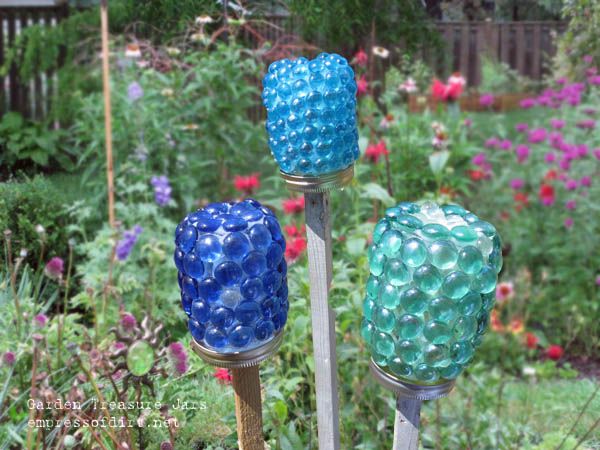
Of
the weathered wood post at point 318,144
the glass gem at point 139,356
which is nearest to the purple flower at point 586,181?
the weathered wood post at point 318,144

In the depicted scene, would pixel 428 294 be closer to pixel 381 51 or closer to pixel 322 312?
pixel 322 312

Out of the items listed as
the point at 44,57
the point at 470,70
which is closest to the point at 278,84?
the point at 470,70

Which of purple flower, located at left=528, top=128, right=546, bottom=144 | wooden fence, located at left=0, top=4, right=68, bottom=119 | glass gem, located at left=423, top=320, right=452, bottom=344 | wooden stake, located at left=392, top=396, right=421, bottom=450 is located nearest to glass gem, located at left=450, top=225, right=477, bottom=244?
glass gem, located at left=423, top=320, right=452, bottom=344

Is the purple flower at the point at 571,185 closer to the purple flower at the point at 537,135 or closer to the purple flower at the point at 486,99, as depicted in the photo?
the purple flower at the point at 537,135

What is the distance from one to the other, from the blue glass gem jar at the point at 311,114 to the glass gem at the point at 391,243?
8.7 inches

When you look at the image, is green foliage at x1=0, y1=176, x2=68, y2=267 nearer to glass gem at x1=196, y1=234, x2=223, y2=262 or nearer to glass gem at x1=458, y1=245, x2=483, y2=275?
glass gem at x1=196, y1=234, x2=223, y2=262

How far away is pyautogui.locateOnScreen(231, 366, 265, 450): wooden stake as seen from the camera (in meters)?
0.88

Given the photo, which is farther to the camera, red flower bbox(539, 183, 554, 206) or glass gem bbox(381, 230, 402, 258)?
red flower bbox(539, 183, 554, 206)

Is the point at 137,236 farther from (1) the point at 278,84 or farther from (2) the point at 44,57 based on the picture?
(1) the point at 278,84

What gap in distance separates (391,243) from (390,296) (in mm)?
65

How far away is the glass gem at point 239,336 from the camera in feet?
2.68

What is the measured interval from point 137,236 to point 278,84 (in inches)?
44.7

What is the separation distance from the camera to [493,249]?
0.73 metres

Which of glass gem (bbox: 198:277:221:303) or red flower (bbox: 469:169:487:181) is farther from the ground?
glass gem (bbox: 198:277:221:303)
